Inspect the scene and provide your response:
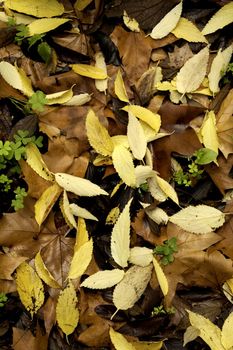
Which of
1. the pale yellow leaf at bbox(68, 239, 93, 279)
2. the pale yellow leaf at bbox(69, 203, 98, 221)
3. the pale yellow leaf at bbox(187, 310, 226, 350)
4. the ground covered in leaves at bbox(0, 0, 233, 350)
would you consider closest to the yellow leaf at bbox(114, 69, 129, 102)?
the ground covered in leaves at bbox(0, 0, 233, 350)

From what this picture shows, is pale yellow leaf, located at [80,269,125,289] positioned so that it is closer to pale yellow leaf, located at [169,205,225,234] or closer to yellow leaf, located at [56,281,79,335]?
yellow leaf, located at [56,281,79,335]

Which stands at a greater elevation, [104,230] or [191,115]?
[191,115]

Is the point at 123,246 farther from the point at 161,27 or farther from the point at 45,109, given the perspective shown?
the point at 161,27

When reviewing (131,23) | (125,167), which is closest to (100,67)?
(131,23)

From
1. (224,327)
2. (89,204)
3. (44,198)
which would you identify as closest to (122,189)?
(89,204)

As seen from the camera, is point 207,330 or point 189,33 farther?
point 189,33

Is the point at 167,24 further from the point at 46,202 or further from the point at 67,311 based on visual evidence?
the point at 67,311
